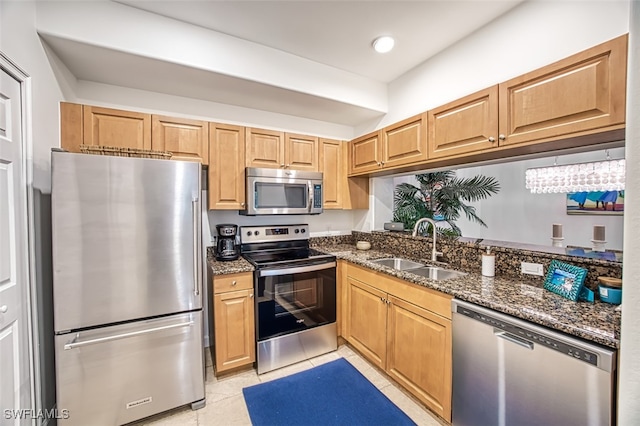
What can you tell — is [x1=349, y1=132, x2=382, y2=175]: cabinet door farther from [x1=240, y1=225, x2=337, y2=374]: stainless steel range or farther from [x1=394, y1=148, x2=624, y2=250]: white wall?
[x1=240, y1=225, x2=337, y2=374]: stainless steel range

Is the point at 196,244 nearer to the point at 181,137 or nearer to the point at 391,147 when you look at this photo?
the point at 181,137

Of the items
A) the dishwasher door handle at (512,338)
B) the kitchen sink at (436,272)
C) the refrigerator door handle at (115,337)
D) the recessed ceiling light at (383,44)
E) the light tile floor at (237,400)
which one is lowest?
the light tile floor at (237,400)

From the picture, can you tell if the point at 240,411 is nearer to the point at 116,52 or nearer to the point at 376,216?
the point at 376,216

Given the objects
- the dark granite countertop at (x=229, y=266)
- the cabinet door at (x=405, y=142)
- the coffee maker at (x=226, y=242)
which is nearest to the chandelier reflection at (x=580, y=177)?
the cabinet door at (x=405, y=142)

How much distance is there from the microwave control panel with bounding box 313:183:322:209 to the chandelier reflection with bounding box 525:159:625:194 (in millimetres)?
1874

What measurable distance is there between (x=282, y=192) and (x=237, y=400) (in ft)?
5.66

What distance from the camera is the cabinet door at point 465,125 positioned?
1785 millimetres

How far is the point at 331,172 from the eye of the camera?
3043 millimetres

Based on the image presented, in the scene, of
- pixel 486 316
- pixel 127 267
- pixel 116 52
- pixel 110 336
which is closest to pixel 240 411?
pixel 110 336

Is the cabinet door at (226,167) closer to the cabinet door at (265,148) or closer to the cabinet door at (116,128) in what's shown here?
the cabinet door at (265,148)

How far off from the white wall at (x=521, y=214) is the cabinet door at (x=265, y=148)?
5.60 ft

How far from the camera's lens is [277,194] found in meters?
2.63

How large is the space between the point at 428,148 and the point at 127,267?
2319 mm

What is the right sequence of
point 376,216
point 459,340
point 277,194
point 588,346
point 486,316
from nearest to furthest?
point 588,346, point 486,316, point 459,340, point 277,194, point 376,216
